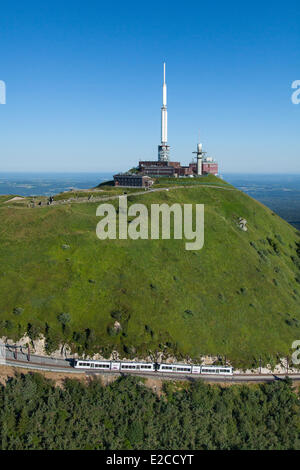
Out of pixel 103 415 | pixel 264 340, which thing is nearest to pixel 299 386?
pixel 264 340

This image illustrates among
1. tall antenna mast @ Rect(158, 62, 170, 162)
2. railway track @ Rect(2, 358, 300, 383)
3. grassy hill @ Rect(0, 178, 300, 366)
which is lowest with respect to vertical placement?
railway track @ Rect(2, 358, 300, 383)

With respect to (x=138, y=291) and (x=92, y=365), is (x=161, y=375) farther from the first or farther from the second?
(x=138, y=291)

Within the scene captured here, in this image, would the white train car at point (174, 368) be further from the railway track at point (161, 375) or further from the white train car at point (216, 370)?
the white train car at point (216, 370)

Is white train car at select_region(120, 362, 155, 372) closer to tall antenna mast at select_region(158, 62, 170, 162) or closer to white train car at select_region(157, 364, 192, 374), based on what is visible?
white train car at select_region(157, 364, 192, 374)

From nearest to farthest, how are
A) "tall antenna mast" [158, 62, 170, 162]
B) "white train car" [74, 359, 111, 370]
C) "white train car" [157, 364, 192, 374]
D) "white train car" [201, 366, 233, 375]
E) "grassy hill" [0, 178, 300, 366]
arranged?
"white train car" [74, 359, 111, 370]
"white train car" [157, 364, 192, 374]
"white train car" [201, 366, 233, 375]
"grassy hill" [0, 178, 300, 366]
"tall antenna mast" [158, 62, 170, 162]

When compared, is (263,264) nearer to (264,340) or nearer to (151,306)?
(264,340)

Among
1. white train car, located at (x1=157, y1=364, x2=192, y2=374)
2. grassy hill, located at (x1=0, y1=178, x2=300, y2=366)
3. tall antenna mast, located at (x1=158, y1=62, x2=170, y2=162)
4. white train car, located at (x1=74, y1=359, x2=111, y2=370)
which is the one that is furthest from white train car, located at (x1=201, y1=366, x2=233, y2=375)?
tall antenna mast, located at (x1=158, y1=62, x2=170, y2=162)
